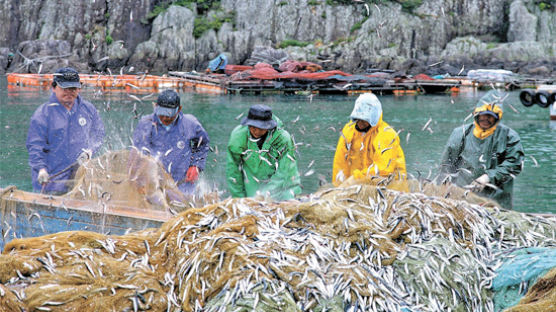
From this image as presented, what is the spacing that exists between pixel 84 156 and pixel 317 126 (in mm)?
17732

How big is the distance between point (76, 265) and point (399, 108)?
2892 cm

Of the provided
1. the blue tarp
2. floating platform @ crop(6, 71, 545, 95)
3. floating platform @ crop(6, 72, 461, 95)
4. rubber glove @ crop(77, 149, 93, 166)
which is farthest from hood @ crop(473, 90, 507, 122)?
floating platform @ crop(6, 72, 461, 95)

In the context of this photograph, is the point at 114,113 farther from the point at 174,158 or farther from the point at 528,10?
the point at 528,10

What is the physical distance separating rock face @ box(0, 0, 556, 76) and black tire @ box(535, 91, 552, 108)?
49696mm

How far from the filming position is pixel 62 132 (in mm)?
7191

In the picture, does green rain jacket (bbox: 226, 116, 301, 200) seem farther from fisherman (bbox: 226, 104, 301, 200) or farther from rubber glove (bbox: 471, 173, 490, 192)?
rubber glove (bbox: 471, 173, 490, 192)

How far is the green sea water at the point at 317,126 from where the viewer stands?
14492 millimetres

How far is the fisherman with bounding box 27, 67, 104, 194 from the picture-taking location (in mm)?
7047

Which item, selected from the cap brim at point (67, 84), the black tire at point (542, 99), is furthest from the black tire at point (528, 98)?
the cap brim at point (67, 84)

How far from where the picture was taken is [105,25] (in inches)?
2813

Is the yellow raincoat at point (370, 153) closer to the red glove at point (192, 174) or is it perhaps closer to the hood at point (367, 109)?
the hood at point (367, 109)

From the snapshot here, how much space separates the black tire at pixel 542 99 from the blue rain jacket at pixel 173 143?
13.0ft

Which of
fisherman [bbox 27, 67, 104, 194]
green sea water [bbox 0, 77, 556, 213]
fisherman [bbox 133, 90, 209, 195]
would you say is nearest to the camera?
fisherman [bbox 133, 90, 209, 195]

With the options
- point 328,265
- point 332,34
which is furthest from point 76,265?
point 332,34
